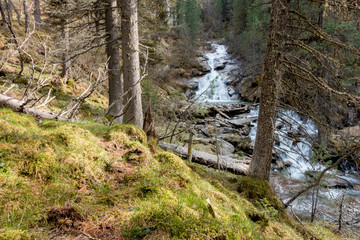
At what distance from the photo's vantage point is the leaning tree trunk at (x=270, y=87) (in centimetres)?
473

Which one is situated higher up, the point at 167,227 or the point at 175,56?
the point at 175,56

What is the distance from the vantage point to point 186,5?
4550cm

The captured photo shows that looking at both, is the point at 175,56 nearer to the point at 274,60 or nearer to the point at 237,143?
the point at 237,143

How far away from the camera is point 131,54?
597 cm

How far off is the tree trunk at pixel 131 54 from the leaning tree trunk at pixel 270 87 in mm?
3581

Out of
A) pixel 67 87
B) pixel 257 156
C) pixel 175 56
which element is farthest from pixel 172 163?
pixel 175 56

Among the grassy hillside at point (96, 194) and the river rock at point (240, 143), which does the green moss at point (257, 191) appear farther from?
the river rock at point (240, 143)

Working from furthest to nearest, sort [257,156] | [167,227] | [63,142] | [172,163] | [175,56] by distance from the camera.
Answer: [175,56] → [257,156] → [172,163] → [63,142] → [167,227]

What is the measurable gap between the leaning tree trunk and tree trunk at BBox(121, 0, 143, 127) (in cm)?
358

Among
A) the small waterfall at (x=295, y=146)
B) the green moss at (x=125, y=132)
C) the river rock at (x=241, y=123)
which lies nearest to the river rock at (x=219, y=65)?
the small waterfall at (x=295, y=146)

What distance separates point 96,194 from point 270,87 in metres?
4.57

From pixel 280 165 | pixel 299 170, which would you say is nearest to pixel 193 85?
pixel 280 165

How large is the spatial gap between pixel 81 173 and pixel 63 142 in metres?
0.55

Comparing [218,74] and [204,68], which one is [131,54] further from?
[204,68]
